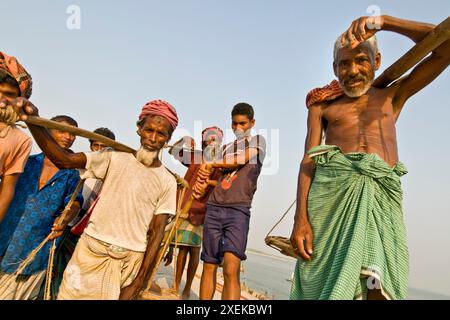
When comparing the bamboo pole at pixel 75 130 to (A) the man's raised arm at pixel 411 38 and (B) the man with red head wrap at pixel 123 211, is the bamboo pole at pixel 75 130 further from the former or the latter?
(A) the man's raised arm at pixel 411 38

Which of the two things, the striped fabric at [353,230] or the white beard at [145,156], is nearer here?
the striped fabric at [353,230]

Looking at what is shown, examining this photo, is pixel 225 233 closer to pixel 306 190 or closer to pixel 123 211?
pixel 123 211

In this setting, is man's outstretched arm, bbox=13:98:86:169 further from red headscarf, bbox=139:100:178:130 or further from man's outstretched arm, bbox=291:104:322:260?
man's outstretched arm, bbox=291:104:322:260

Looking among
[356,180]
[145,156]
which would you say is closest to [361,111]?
[356,180]

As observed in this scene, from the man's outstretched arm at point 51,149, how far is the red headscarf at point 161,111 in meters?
0.69

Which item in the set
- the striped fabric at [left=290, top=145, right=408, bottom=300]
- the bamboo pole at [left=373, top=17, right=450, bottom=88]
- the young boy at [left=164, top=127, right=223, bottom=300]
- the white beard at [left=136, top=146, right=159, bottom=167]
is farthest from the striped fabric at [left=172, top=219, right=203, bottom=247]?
the bamboo pole at [left=373, top=17, right=450, bottom=88]

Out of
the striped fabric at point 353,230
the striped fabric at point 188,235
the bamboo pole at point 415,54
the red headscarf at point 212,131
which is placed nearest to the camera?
the striped fabric at point 353,230

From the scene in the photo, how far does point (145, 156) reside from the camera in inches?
111

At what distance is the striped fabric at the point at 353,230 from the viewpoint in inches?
74.1

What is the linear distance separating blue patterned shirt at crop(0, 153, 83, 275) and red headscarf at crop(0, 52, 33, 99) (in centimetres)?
90

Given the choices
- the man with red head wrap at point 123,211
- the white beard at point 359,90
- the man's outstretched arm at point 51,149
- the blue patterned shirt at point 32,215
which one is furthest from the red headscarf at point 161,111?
the white beard at point 359,90

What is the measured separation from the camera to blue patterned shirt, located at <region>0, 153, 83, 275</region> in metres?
3.02
